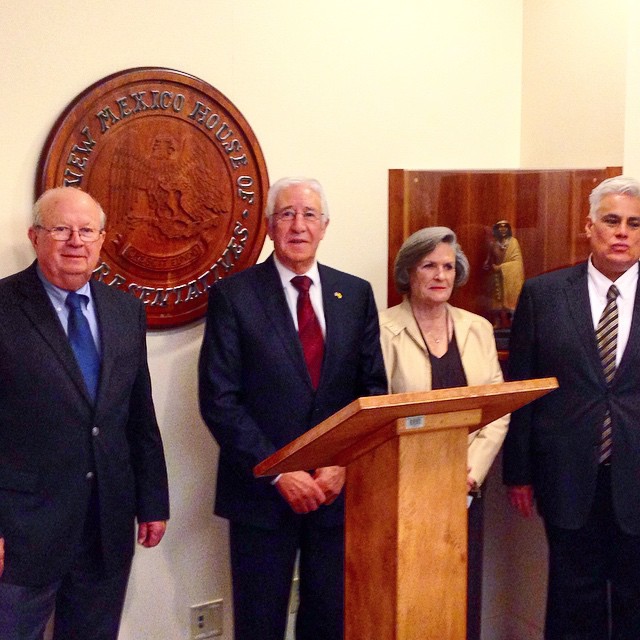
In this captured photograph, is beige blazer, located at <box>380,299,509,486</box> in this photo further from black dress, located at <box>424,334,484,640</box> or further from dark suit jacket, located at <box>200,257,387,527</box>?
dark suit jacket, located at <box>200,257,387,527</box>

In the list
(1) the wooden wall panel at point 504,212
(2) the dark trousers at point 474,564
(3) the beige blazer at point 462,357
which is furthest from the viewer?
(1) the wooden wall panel at point 504,212

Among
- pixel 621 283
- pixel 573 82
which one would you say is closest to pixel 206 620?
pixel 621 283

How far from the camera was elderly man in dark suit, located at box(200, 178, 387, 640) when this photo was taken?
2408mm

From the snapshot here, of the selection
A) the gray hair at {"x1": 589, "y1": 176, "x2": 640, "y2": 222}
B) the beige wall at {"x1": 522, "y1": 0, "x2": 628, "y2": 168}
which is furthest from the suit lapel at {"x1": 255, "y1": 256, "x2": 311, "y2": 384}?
the beige wall at {"x1": 522, "y1": 0, "x2": 628, "y2": 168}

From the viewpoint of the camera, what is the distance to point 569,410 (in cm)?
257

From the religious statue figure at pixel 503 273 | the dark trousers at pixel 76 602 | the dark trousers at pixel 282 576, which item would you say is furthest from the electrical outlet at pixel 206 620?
the religious statue figure at pixel 503 273

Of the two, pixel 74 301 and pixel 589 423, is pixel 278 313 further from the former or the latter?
pixel 589 423

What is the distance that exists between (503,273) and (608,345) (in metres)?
0.78

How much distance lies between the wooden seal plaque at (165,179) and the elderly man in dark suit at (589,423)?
101cm

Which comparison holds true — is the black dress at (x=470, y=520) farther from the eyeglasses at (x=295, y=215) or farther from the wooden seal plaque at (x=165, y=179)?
the wooden seal plaque at (x=165, y=179)

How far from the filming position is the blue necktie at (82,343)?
217 cm

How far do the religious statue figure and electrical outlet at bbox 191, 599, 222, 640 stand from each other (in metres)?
1.48

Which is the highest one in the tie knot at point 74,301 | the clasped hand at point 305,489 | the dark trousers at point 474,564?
the tie knot at point 74,301

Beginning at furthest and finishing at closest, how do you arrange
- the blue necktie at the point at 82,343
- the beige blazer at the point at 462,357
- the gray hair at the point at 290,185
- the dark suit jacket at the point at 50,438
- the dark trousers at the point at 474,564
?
the dark trousers at the point at 474,564 → the beige blazer at the point at 462,357 → the gray hair at the point at 290,185 → the blue necktie at the point at 82,343 → the dark suit jacket at the point at 50,438
